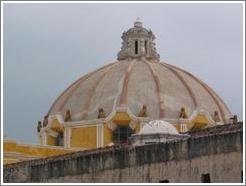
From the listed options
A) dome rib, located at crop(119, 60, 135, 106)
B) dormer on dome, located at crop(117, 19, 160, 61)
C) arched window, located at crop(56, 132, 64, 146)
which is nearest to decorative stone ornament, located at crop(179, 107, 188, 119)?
dome rib, located at crop(119, 60, 135, 106)

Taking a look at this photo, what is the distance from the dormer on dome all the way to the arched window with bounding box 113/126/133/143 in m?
4.23

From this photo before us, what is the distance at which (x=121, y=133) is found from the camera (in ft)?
103

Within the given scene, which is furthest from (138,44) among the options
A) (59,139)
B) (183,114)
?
(59,139)

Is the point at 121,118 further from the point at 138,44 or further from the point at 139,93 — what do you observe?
the point at 138,44

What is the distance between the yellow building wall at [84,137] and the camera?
30.9m

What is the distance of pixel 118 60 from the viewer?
115ft

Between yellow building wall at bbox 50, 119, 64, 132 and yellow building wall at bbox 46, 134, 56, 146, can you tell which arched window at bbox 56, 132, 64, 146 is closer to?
yellow building wall at bbox 46, 134, 56, 146

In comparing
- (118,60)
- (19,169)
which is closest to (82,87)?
(118,60)

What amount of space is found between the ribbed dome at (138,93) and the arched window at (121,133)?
2.30 feet

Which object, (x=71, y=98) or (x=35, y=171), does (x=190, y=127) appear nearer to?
(x=71, y=98)

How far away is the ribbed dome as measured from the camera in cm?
3144

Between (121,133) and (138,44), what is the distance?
507cm

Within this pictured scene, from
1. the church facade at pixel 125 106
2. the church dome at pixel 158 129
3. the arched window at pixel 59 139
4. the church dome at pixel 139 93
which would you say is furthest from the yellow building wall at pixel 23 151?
the church dome at pixel 158 129

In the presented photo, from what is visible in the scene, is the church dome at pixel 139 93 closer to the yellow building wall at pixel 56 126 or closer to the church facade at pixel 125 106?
the church facade at pixel 125 106
